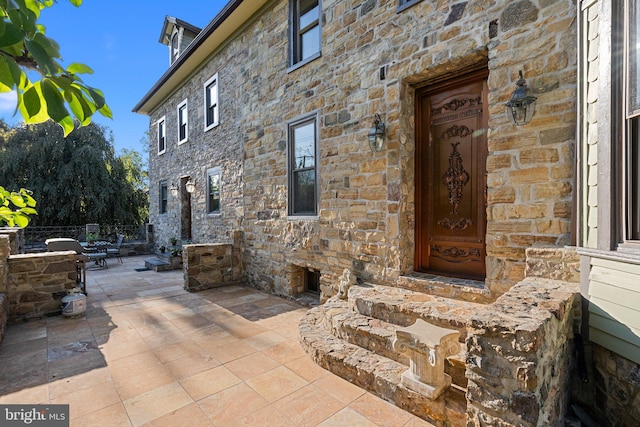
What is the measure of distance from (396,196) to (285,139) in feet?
8.42

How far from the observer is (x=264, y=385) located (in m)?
2.62

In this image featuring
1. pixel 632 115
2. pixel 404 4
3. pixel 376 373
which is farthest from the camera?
pixel 404 4

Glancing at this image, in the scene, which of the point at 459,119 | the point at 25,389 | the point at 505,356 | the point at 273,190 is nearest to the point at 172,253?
the point at 273,190

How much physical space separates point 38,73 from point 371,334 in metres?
2.88

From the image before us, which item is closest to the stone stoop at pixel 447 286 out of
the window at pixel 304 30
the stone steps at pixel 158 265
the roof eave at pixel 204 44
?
the window at pixel 304 30

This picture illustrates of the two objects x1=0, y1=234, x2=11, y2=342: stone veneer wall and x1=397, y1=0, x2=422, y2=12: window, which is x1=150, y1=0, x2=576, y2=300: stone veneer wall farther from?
x1=0, y1=234, x2=11, y2=342: stone veneer wall

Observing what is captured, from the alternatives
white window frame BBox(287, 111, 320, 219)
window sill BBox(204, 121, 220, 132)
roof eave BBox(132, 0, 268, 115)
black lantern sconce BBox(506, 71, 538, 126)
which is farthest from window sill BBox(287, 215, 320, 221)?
roof eave BBox(132, 0, 268, 115)

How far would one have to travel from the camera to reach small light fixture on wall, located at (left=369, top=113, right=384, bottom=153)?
378cm

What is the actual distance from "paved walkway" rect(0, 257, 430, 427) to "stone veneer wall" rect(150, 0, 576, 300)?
58.6 inches

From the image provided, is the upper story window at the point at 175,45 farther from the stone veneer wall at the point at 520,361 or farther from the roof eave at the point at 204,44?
the stone veneer wall at the point at 520,361

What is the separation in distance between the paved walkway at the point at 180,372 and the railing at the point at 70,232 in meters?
8.82

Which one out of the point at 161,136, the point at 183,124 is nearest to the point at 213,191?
the point at 183,124

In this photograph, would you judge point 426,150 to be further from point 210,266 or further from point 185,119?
point 185,119

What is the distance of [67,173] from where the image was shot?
12375 mm
